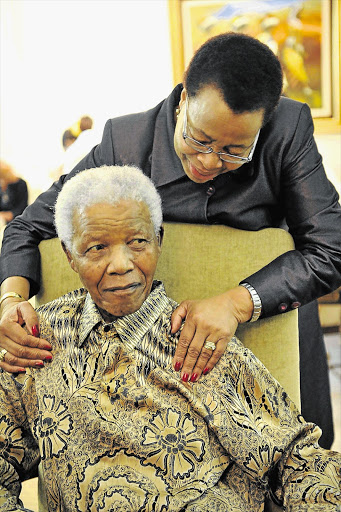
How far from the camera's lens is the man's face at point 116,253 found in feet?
4.83

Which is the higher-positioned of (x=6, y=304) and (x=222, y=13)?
A: (x=222, y=13)

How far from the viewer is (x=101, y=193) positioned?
1.49 m

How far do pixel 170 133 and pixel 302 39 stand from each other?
3.86 m

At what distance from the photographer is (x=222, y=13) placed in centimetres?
528

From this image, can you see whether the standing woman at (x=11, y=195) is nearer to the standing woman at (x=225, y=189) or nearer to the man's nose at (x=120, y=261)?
the standing woman at (x=225, y=189)

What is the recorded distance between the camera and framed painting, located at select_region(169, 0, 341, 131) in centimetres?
520

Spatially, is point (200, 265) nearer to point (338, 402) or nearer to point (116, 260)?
point (116, 260)

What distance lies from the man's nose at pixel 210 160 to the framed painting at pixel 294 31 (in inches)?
153

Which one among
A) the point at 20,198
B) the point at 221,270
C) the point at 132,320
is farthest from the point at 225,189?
Result: the point at 20,198

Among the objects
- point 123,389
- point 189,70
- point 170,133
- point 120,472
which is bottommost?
point 120,472

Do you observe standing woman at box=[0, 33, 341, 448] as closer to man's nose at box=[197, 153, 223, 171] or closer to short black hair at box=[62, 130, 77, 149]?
man's nose at box=[197, 153, 223, 171]

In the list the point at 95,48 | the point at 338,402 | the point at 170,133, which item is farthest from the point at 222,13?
the point at 170,133

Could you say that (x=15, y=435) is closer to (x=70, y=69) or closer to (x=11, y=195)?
(x=11, y=195)

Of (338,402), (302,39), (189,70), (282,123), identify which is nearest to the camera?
(189,70)
